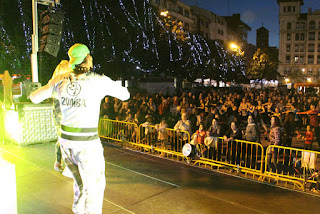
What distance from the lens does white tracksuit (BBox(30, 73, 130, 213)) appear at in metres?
3.01

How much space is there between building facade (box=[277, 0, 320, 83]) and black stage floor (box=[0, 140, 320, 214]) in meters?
100

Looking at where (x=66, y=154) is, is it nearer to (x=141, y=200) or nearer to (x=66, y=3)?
(x=141, y=200)

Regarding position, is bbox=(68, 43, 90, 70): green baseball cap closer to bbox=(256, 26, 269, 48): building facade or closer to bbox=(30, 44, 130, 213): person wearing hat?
bbox=(30, 44, 130, 213): person wearing hat

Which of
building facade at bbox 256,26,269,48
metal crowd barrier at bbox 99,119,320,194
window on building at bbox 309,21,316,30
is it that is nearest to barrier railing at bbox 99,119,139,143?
metal crowd barrier at bbox 99,119,320,194

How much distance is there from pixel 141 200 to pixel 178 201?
55 cm

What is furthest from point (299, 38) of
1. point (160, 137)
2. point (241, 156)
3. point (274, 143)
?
point (241, 156)

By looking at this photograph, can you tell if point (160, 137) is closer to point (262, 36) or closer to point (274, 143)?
point (274, 143)

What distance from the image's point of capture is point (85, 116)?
9.92 feet

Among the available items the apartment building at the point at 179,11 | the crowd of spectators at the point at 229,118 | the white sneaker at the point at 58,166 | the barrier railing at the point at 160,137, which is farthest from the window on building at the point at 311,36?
the white sneaker at the point at 58,166

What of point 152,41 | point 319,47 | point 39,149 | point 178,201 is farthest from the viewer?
point 319,47

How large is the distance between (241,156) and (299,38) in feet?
341

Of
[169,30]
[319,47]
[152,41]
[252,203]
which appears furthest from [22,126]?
[319,47]

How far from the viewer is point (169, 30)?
96.4ft

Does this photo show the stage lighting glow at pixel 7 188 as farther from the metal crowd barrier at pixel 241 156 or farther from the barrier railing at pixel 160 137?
the barrier railing at pixel 160 137
